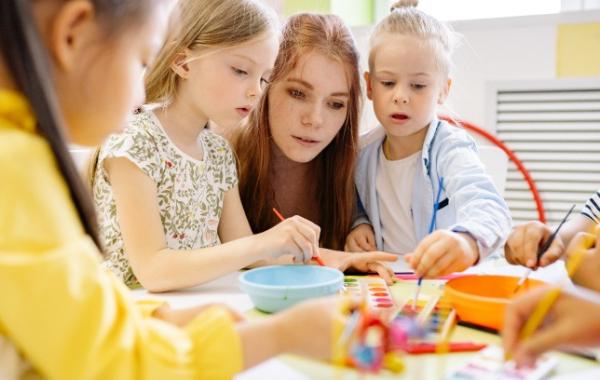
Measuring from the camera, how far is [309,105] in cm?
120

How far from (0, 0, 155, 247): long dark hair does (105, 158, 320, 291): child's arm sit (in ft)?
1.42

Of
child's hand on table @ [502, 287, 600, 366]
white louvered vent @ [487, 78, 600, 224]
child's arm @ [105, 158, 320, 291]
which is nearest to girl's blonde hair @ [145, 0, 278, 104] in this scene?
child's arm @ [105, 158, 320, 291]

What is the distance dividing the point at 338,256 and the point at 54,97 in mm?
670

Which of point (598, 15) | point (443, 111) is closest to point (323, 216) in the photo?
point (443, 111)

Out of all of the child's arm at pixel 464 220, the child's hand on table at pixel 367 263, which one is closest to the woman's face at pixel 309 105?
the child's arm at pixel 464 220

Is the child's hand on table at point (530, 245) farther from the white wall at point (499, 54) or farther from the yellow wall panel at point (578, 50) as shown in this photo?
the yellow wall panel at point (578, 50)

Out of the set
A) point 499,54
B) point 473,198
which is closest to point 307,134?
point 473,198

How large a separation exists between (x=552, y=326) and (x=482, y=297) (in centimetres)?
19

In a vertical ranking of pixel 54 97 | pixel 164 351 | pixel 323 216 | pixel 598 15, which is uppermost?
pixel 598 15

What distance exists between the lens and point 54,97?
42cm

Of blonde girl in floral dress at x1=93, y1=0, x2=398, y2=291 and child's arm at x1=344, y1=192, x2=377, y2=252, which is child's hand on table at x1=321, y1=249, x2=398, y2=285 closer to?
blonde girl in floral dress at x1=93, y1=0, x2=398, y2=291

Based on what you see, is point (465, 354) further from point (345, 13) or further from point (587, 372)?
point (345, 13)

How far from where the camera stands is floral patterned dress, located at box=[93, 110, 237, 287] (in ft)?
3.12

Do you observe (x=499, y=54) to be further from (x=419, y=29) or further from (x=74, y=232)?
(x=74, y=232)
